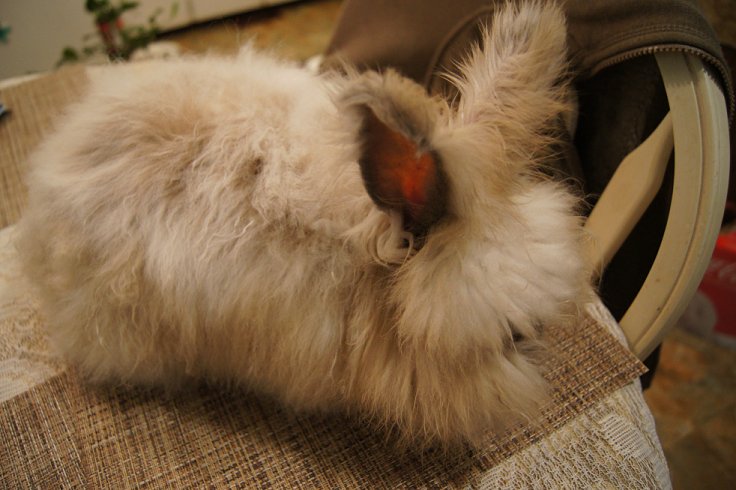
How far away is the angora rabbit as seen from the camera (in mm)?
571

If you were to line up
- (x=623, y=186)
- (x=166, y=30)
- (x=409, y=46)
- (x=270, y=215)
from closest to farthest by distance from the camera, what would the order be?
(x=270, y=215)
(x=623, y=186)
(x=409, y=46)
(x=166, y=30)

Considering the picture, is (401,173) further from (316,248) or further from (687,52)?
(687,52)

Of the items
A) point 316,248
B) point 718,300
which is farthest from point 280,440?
point 718,300

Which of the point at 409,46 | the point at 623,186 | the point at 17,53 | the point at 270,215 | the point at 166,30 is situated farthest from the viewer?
the point at 166,30

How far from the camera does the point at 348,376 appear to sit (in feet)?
2.18

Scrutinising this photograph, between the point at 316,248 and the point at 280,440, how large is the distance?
0.32m

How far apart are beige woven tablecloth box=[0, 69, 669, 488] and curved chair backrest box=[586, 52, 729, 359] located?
3.6 inches

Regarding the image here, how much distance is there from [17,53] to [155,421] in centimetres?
232

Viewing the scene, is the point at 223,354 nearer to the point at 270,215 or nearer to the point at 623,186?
the point at 270,215

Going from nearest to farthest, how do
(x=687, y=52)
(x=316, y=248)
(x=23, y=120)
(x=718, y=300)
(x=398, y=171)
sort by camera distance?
(x=398, y=171) < (x=316, y=248) < (x=687, y=52) < (x=23, y=120) < (x=718, y=300)

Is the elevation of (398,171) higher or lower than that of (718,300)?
higher

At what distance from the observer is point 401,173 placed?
49cm

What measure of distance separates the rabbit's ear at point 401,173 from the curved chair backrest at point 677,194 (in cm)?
39

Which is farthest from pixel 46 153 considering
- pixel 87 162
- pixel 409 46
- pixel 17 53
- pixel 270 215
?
pixel 17 53
